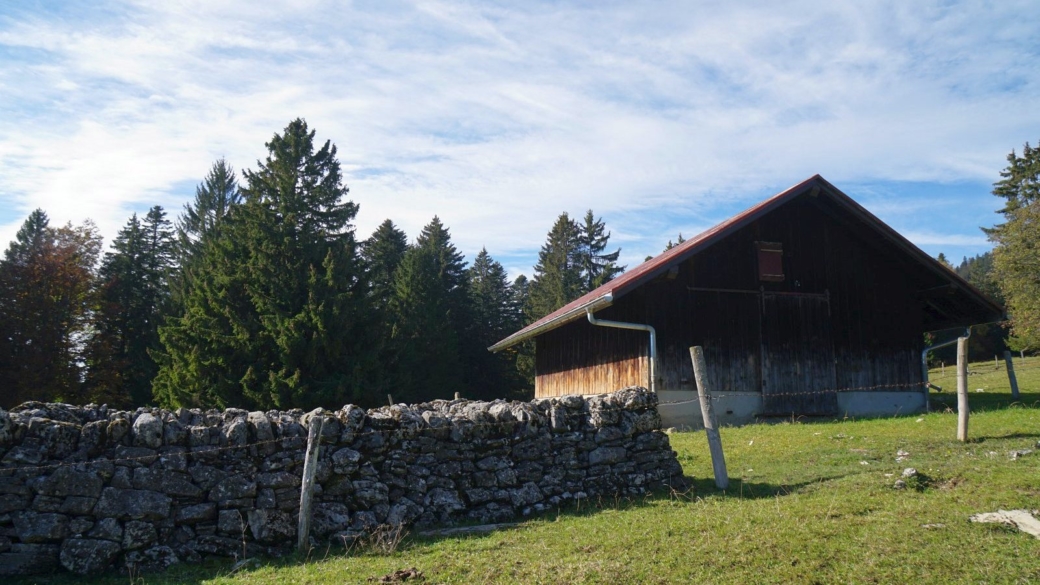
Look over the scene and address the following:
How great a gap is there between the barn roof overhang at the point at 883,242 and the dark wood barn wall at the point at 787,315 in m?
0.47

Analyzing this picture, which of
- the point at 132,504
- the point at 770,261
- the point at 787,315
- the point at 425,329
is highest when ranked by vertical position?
the point at 770,261

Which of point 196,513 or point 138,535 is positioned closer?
point 138,535

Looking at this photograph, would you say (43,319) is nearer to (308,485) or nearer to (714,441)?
(308,485)

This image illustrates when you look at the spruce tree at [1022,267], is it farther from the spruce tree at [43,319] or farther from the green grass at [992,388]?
the spruce tree at [43,319]

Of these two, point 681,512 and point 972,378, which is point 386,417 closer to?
point 681,512

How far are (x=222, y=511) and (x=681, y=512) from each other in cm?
525

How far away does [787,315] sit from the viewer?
19094 mm

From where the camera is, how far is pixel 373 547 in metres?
7.67

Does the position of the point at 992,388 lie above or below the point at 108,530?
above

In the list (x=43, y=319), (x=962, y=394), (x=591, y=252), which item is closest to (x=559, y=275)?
(x=591, y=252)

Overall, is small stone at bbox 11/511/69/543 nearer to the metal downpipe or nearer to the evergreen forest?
the metal downpipe

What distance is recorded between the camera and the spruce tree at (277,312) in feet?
96.1

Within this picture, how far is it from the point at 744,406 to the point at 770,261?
3.97 metres

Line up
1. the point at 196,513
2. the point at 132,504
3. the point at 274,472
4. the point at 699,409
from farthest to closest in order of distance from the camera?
the point at 699,409 → the point at 274,472 → the point at 196,513 → the point at 132,504
